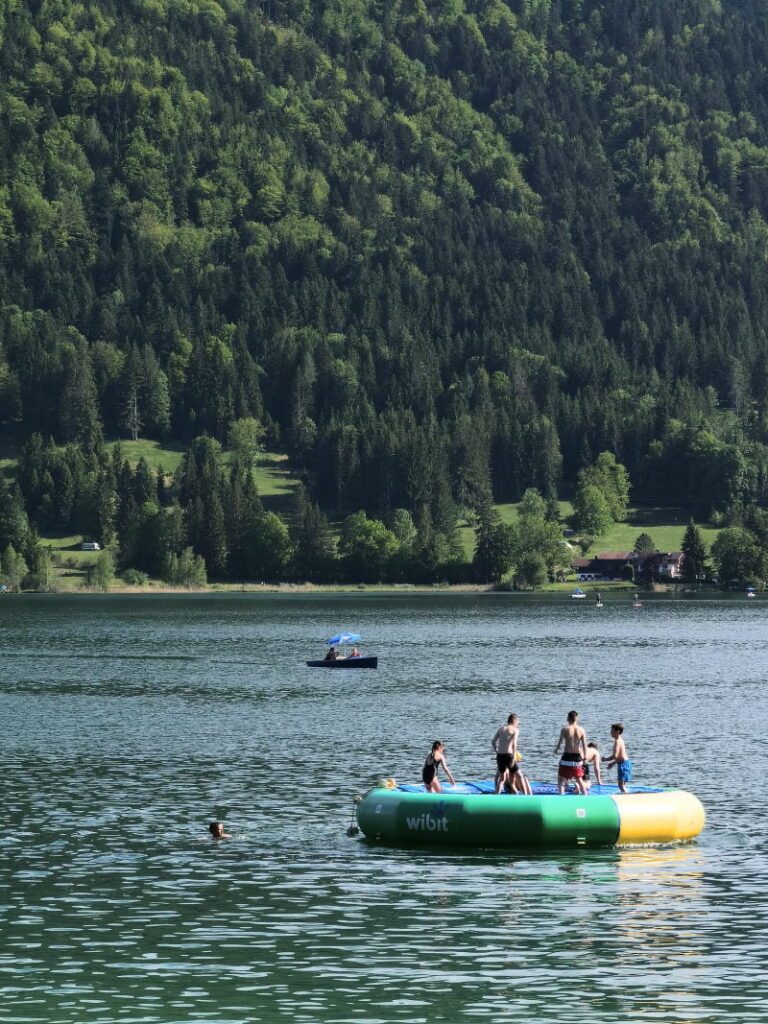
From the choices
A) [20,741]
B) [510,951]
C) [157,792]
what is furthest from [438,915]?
[20,741]

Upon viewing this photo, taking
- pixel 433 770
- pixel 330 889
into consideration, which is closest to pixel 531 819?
pixel 433 770

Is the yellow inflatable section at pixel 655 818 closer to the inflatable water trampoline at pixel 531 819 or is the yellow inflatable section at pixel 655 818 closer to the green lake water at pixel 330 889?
the inflatable water trampoline at pixel 531 819

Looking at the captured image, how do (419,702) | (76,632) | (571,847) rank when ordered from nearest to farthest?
1. (571,847)
2. (419,702)
3. (76,632)

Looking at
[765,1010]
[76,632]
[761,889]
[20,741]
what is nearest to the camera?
[765,1010]

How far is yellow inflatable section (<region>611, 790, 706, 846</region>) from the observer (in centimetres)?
5519

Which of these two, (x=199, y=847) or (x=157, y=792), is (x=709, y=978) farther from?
(x=157, y=792)

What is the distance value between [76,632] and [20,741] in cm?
10983

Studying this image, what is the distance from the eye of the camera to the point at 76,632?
642 ft

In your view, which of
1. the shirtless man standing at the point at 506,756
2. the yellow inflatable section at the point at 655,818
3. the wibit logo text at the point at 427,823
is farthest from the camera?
the shirtless man standing at the point at 506,756

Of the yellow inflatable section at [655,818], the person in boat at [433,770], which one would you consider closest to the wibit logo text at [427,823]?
the person in boat at [433,770]

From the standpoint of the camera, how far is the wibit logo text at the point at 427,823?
2162 inches

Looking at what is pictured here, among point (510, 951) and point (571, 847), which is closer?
point (510, 951)

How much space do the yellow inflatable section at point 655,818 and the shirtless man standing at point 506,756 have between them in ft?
11.4

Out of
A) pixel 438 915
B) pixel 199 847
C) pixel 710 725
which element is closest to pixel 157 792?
pixel 199 847
